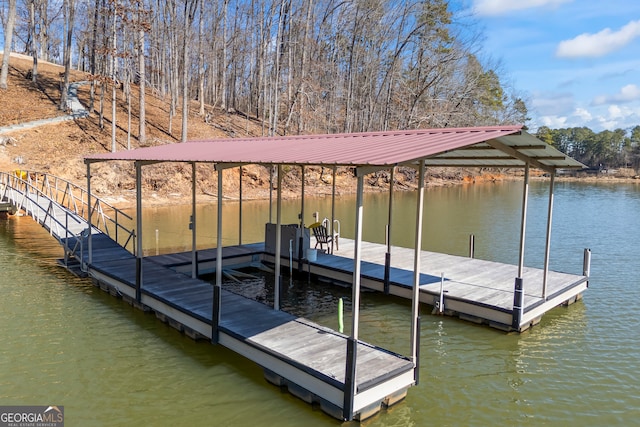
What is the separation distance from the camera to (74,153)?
27.2m

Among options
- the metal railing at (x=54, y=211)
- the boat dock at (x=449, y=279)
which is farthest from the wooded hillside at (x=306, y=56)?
the boat dock at (x=449, y=279)

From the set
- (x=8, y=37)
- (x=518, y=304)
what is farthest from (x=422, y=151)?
(x=8, y=37)

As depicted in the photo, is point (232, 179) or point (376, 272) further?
point (232, 179)

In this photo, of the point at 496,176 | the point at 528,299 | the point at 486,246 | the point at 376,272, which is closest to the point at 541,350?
the point at 528,299

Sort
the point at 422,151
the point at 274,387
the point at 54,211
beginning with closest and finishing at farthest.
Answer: the point at 422,151 < the point at 274,387 < the point at 54,211

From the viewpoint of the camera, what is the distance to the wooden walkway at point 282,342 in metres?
5.83

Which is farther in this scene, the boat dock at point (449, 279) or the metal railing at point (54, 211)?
the metal railing at point (54, 211)

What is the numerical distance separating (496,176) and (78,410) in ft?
→ 219

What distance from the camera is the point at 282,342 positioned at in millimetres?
6891

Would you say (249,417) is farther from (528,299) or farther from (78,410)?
(528,299)

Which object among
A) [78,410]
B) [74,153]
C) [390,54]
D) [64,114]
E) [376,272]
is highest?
[390,54]

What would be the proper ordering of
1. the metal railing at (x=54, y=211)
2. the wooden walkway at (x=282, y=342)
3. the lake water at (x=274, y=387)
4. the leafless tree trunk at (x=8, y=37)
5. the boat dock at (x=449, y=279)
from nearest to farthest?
the wooden walkway at (x=282, y=342) < the lake water at (x=274, y=387) < the boat dock at (x=449, y=279) < the metal railing at (x=54, y=211) < the leafless tree trunk at (x=8, y=37)

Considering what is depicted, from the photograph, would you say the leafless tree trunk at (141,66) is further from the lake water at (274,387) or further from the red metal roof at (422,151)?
the red metal roof at (422,151)

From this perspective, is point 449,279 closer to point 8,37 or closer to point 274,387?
point 274,387
